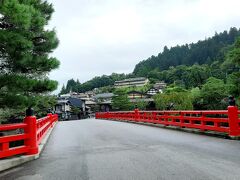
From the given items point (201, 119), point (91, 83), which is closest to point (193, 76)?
point (201, 119)

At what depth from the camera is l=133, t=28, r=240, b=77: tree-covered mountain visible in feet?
459

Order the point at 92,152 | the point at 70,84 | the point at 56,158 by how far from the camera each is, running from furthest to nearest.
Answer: the point at 70,84 < the point at 92,152 < the point at 56,158

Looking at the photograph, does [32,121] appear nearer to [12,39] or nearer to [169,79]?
[12,39]

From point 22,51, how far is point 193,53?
147 meters

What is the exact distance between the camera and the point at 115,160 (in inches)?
249

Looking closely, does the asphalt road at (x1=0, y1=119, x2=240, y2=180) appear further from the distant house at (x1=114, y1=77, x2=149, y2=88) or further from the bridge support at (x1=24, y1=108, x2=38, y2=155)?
the distant house at (x1=114, y1=77, x2=149, y2=88)

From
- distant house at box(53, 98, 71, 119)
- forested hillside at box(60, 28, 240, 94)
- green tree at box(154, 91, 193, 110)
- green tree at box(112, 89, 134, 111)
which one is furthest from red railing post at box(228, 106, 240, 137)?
forested hillside at box(60, 28, 240, 94)

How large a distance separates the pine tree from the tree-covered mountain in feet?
401

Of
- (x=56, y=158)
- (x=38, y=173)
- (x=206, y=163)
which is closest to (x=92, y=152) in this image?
(x=56, y=158)

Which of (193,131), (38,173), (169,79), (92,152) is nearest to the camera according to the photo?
(38,173)

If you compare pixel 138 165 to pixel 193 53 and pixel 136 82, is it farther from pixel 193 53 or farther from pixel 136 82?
pixel 193 53

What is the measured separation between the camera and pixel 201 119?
37.3 ft

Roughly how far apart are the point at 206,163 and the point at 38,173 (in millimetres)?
3211

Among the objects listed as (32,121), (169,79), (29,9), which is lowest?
(32,121)
